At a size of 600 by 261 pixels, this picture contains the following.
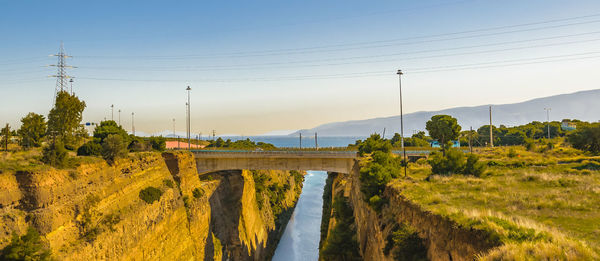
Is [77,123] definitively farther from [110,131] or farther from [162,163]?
[162,163]

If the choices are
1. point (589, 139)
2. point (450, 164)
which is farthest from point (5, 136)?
point (589, 139)

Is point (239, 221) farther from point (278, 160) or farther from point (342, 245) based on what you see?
point (342, 245)

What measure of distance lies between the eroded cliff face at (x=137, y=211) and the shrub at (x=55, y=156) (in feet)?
4.31

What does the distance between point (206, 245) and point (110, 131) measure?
2050 cm

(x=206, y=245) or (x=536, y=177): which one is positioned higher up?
(x=536, y=177)

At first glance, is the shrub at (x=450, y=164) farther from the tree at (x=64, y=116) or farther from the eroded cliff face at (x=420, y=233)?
the tree at (x=64, y=116)

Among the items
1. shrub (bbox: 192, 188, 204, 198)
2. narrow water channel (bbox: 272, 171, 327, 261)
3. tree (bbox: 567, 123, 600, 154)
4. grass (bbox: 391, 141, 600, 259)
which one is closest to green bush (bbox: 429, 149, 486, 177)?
grass (bbox: 391, 141, 600, 259)

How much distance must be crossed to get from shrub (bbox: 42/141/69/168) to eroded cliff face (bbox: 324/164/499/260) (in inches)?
927

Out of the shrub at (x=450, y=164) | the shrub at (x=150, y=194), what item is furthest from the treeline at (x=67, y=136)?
the shrub at (x=450, y=164)

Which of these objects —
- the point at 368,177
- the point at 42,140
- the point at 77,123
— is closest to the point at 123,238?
the point at 368,177

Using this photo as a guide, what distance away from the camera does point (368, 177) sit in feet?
94.2

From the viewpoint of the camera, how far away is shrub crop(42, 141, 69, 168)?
24.5 metres

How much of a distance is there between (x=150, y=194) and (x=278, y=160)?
18418mm

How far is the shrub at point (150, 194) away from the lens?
31.2 m
